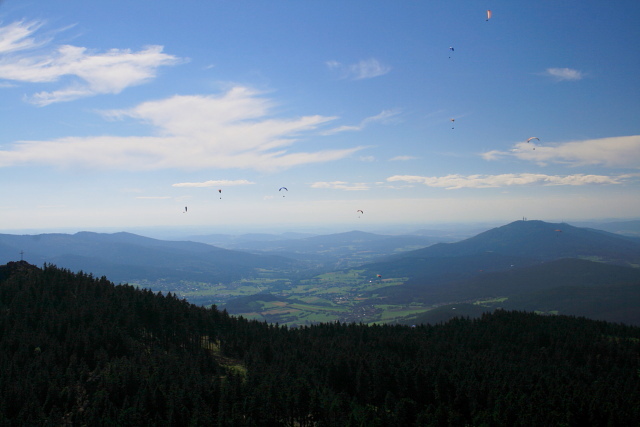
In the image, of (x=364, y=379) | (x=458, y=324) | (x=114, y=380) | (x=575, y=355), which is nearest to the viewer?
(x=114, y=380)

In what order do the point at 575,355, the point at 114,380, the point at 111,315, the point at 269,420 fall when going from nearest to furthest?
1. the point at 269,420
2. the point at 114,380
3. the point at 111,315
4. the point at 575,355

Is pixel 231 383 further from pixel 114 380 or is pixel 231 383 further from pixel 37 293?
pixel 37 293

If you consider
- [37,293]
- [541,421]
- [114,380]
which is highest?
[37,293]

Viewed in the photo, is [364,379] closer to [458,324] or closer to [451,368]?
[451,368]

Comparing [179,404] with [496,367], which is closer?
[179,404]

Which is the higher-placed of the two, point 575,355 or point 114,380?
point 114,380

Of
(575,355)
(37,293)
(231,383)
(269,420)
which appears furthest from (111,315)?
(575,355)

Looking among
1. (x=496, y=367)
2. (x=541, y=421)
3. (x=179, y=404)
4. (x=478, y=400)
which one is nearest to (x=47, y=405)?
(x=179, y=404)
